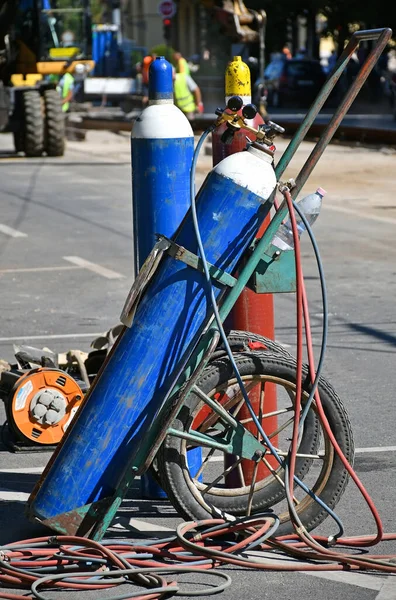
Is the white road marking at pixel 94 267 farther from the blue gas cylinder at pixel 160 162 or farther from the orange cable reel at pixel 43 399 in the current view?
the blue gas cylinder at pixel 160 162

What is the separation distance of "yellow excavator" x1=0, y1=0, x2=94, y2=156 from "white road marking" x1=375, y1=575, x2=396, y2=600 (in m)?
20.9

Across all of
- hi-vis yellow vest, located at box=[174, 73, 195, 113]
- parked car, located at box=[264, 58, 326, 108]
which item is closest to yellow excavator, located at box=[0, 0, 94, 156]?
hi-vis yellow vest, located at box=[174, 73, 195, 113]

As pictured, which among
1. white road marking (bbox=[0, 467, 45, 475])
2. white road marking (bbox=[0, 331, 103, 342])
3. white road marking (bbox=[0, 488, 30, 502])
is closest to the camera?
white road marking (bbox=[0, 488, 30, 502])

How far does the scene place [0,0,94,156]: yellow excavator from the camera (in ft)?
81.6

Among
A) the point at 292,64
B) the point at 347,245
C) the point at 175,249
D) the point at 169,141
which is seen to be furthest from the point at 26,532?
the point at 292,64

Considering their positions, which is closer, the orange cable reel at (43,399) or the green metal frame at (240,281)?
the green metal frame at (240,281)

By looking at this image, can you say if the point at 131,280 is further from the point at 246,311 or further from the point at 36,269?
the point at 246,311

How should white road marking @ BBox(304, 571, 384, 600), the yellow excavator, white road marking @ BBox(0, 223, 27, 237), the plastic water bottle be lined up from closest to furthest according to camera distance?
white road marking @ BBox(304, 571, 384, 600) → the plastic water bottle → white road marking @ BBox(0, 223, 27, 237) → the yellow excavator

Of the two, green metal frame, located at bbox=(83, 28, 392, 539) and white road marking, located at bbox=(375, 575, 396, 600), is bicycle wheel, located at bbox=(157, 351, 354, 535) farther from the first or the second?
white road marking, located at bbox=(375, 575, 396, 600)

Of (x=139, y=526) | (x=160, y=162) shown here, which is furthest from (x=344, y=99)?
(x=139, y=526)

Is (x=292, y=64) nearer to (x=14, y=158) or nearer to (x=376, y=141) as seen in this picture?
(x=376, y=141)

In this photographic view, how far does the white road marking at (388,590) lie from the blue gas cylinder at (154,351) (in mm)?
1029

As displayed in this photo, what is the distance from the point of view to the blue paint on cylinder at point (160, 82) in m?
5.21

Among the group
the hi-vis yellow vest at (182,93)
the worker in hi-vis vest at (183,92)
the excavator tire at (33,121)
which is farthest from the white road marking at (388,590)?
the hi-vis yellow vest at (182,93)
